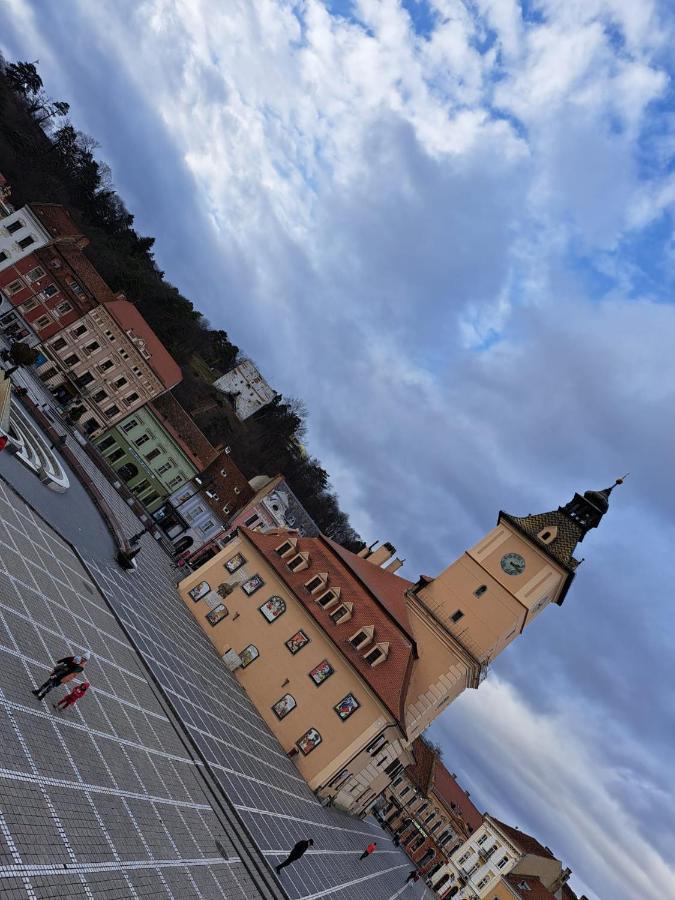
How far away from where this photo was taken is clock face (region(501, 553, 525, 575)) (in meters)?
44.2

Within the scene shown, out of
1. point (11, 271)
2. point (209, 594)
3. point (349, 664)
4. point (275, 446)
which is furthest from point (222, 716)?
point (275, 446)

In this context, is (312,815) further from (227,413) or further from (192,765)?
(227,413)

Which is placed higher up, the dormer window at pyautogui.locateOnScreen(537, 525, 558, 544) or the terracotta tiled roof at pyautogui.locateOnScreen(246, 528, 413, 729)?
the dormer window at pyautogui.locateOnScreen(537, 525, 558, 544)

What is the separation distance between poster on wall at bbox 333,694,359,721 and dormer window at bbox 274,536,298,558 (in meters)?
10.2

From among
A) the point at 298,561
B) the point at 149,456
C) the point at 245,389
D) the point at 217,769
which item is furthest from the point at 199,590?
the point at 245,389

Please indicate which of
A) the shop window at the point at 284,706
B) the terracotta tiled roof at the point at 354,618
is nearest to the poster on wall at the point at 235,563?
the terracotta tiled roof at the point at 354,618

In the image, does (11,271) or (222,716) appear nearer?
(222,716)

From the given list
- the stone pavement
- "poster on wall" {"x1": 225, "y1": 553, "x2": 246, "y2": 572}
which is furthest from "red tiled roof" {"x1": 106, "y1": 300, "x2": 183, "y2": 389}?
"poster on wall" {"x1": 225, "y1": 553, "x2": 246, "y2": 572}

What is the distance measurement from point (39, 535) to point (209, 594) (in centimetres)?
1795

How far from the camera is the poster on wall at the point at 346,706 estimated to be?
119ft

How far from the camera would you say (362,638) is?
1507 inches

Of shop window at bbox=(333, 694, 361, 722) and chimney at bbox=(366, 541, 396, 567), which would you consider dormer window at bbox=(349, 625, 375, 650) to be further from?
chimney at bbox=(366, 541, 396, 567)

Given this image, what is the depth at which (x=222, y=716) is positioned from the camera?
2900 cm

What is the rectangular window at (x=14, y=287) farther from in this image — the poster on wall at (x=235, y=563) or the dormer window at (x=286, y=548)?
the dormer window at (x=286, y=548)
